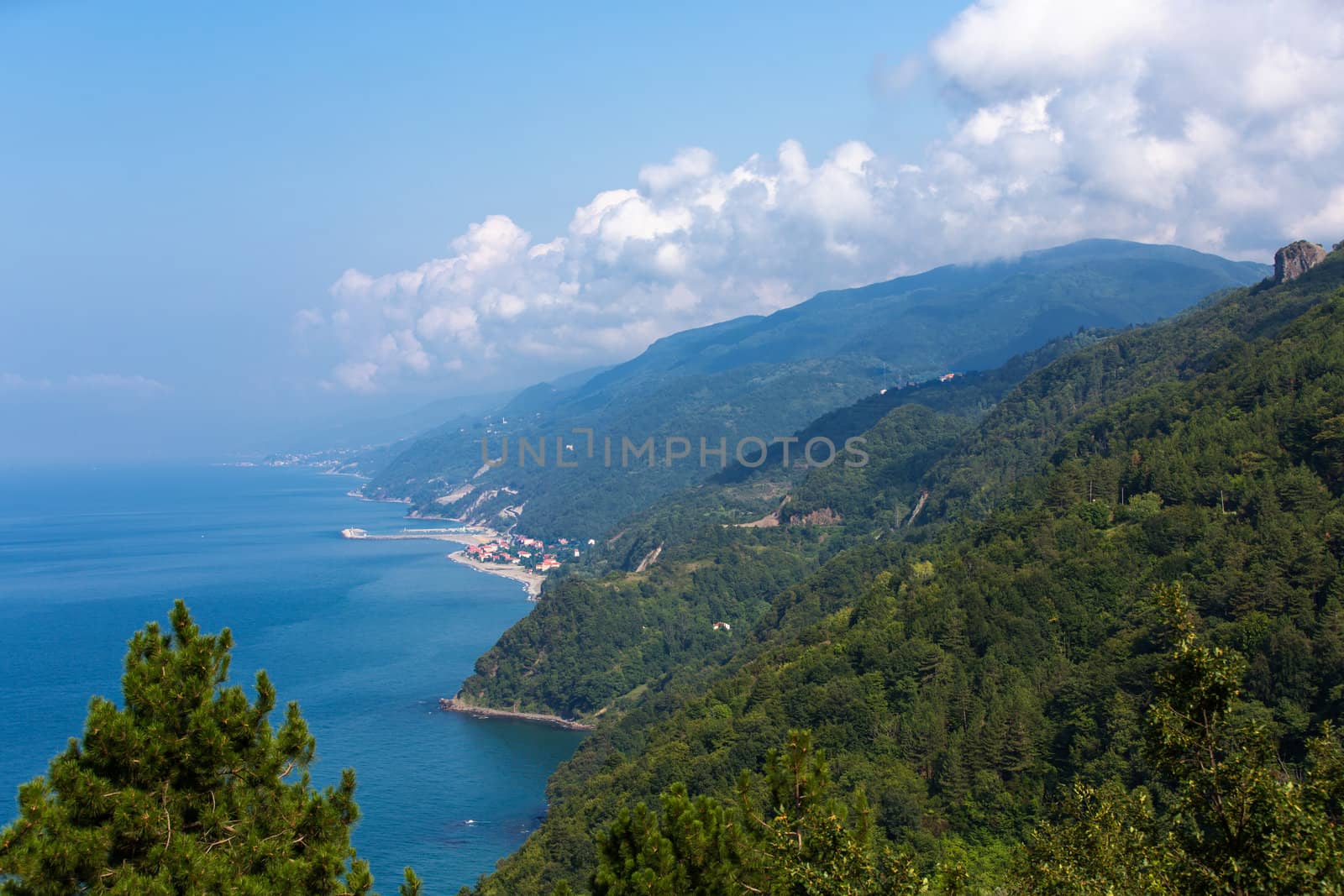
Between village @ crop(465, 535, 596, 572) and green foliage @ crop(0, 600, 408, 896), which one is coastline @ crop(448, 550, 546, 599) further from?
green foliage @ crop(0, 600, 408, 896)

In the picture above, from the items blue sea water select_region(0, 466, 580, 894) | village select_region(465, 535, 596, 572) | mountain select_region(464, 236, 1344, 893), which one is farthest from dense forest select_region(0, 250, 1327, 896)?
village select_region(465, 535, 596, 572)

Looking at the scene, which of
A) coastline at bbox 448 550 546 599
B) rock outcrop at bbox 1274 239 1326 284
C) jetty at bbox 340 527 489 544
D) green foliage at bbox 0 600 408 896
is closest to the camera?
green foliage at bbox 0 600 408 896

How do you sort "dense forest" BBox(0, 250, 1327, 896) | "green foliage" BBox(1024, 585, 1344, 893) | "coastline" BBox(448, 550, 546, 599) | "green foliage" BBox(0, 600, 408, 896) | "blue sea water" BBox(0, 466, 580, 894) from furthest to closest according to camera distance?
1. "coastline" BBox(448, 550, 546, 599)
2. "blue sea water" BBox(0, 466, 580, 894)
3. "dense forest" BBox(0, 250, 1327, 896)
4. "green foliage" BBox(0, 600, 408, 896)
5. "green foliage" BBox(1024, 585, 1344, 893)

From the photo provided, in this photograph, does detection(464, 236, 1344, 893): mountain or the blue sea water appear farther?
the blue sea water

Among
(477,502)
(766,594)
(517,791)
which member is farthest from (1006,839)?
(477,502)

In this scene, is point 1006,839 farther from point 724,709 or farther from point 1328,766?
point 1328,766

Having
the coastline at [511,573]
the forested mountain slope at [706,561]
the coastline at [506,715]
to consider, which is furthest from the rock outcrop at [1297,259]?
the coastline at [511,573]

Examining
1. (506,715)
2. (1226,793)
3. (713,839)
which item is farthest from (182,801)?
(506,715)

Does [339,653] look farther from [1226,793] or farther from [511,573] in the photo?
[1226,793]
